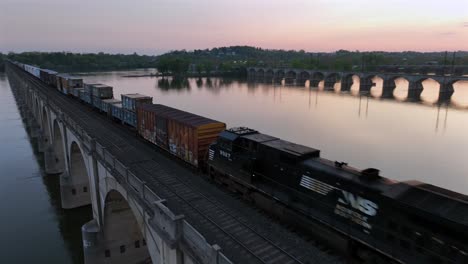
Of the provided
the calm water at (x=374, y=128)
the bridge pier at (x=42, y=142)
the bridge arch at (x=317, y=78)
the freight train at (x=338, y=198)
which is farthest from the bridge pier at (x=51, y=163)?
the bridge arch at (x=317, y=78)

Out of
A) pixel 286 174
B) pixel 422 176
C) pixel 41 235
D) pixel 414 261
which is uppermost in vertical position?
pixel 286 174

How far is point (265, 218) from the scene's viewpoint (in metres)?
15.9

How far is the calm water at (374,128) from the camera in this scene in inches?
1512

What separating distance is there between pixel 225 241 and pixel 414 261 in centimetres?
716

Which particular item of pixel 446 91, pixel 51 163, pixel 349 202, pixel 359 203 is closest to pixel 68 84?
pixel 51 163

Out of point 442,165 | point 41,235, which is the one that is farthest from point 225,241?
point 442,165

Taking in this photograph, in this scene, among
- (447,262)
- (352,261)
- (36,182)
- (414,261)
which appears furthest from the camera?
(36,182)

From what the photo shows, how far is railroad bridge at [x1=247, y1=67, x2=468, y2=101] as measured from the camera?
97.2 meters

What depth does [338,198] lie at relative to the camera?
539 inches

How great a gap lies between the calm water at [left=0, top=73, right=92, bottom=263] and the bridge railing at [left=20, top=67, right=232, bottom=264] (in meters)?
10.6

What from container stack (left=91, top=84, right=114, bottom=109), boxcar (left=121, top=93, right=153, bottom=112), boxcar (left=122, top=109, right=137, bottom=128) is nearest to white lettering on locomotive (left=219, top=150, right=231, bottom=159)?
boxcar (left=121, top=93, right=153, bottom=112)

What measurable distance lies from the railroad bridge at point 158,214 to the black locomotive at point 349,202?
107 centimetres

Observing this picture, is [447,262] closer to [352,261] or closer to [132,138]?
[352,261]

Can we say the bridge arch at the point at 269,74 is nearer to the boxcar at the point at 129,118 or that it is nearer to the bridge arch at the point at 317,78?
the bridge arch at the point at 317,78
